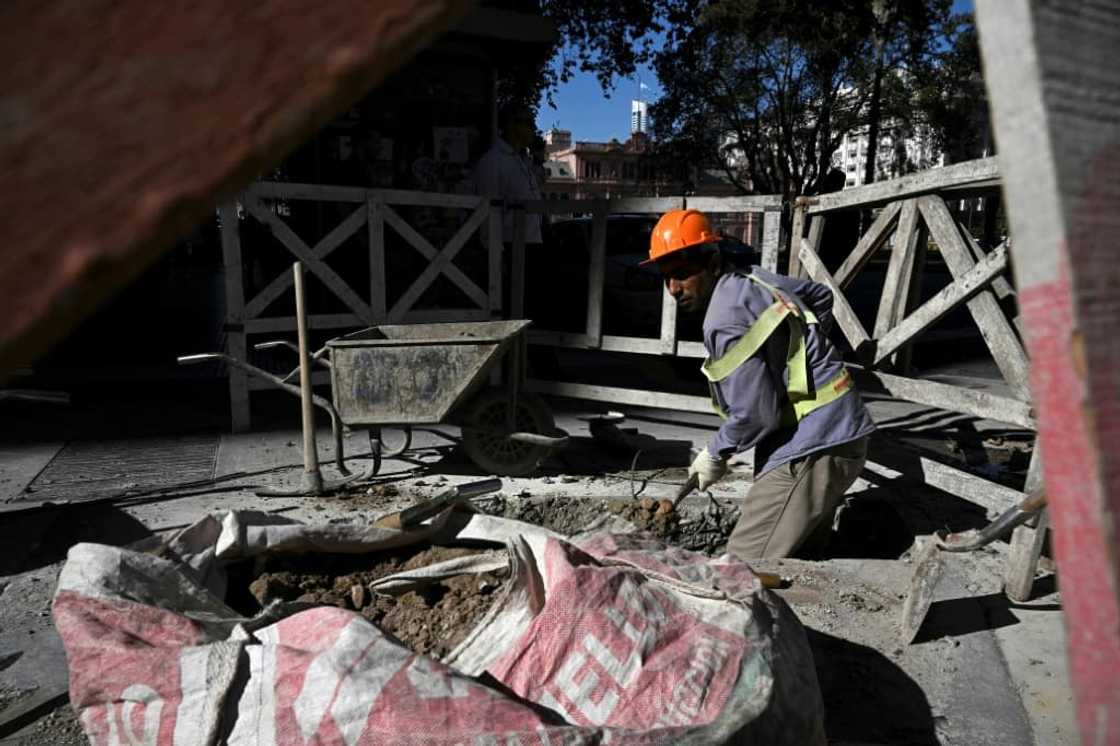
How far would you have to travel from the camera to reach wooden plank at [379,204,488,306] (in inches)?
234

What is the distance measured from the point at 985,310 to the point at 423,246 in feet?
12.8

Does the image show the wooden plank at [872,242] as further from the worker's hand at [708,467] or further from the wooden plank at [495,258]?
the wooden plank at [495,258]

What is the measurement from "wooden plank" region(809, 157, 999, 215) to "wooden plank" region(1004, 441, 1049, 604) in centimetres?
123

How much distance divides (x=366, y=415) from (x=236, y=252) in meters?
1.71

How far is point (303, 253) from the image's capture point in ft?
18.4

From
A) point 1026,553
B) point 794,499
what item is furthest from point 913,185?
point 1026,553

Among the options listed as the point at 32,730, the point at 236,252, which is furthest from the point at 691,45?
the point at 32,730

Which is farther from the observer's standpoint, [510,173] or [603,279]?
[510,173]

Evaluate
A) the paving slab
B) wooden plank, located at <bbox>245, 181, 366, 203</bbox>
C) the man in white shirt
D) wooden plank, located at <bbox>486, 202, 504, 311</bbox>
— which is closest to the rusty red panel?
the paving slab

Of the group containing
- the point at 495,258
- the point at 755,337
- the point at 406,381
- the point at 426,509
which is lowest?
the point at 426,509

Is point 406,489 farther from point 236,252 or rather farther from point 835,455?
point 835,455

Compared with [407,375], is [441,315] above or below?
above

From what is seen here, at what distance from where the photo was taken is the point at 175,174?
0.48 meters

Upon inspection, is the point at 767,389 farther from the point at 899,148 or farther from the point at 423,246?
the point at 899,148
